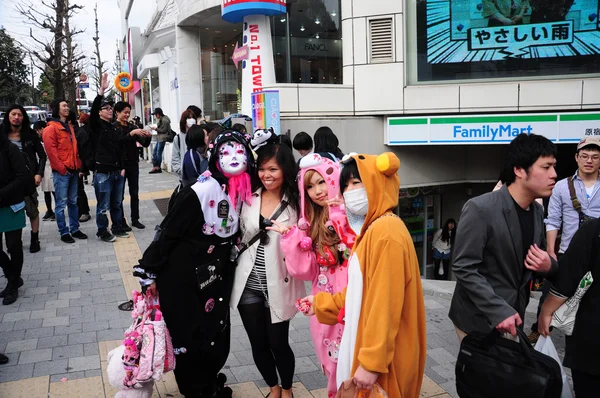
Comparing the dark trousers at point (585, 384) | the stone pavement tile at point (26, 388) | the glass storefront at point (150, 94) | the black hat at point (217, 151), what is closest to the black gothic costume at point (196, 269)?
the black hat at point (217, 151)

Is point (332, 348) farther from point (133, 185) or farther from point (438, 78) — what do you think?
point (438, 78)

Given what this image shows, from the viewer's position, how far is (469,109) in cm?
1020

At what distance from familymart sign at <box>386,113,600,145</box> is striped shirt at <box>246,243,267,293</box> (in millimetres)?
7875

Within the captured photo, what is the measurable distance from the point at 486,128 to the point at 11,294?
8538 millimetres

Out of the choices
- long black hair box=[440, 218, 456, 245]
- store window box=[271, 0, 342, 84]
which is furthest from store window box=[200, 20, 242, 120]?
long black hair box=[440, 218, 456, 245]

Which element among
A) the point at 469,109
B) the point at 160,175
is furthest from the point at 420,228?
the point at 160,175

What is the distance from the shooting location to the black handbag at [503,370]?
228 centimetres

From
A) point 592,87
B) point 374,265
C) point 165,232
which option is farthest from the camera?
point 592,87

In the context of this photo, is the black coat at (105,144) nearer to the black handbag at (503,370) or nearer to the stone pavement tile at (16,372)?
the stone pavement tile at (16,372)

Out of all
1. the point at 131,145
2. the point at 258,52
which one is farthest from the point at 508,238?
the point at 258,52

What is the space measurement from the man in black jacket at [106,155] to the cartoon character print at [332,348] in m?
5.45

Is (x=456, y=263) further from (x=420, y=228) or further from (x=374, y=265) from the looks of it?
(x=420, y=228)

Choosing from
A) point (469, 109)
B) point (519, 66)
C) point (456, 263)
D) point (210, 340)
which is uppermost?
point (519, 66)

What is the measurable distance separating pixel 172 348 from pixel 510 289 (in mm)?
2031
